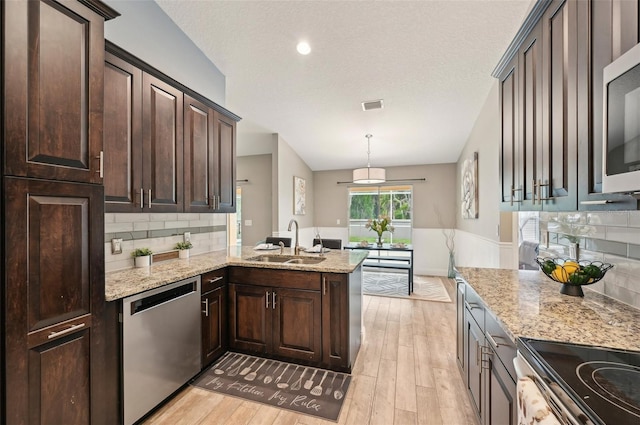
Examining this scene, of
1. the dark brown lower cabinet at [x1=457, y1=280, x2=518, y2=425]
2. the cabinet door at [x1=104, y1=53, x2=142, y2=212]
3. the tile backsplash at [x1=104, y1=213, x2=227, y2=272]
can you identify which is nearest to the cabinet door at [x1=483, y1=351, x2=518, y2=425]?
the dark brown lower cabinet at [x1=457, y1=280, x2=518, y2=425]

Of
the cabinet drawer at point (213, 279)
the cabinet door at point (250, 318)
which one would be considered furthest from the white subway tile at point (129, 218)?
the cabinet door at point (250, 318)

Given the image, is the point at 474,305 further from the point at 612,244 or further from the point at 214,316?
the point at 214,316

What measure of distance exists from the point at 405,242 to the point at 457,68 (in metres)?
4.16

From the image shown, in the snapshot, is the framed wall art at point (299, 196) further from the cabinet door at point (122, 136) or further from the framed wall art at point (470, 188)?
the cabinet door at point (122, 136)

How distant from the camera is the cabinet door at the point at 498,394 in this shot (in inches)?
42.2

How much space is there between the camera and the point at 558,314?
1222 mm

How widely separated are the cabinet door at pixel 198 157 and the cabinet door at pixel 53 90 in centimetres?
96

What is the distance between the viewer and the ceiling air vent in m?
3.68

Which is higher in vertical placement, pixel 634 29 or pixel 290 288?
pixel 634 29

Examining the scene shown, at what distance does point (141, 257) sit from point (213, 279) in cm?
61

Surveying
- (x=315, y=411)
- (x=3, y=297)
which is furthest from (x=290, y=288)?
(x=3, y=297)

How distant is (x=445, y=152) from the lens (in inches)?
215

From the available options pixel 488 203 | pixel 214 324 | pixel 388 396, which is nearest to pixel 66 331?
pixel 214 324

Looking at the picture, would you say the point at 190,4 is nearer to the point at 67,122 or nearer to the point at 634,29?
the point at 67,122
